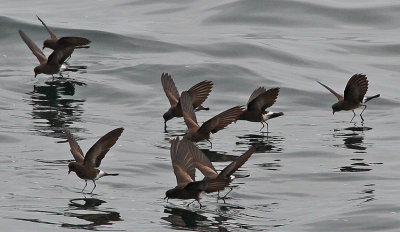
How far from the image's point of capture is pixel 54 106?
16375 mm

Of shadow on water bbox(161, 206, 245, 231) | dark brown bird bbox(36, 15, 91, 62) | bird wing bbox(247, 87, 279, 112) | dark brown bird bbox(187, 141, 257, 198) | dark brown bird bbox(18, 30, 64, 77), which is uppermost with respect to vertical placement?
dark brown bird bbox(36, 15, 91, 62)

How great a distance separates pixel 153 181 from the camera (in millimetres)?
11953

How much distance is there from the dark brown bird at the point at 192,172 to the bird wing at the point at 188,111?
7.91 ft

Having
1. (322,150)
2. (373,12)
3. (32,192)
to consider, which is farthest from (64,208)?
(373,12)

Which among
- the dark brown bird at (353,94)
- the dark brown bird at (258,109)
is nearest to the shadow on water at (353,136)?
the dark brown bird at (353,94)

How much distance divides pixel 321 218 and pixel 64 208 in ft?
9.55

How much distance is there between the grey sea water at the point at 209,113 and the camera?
34.2 feet

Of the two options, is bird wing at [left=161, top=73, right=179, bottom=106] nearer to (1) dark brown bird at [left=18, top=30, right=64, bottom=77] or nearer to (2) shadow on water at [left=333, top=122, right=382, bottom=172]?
Answer: (2) shadow on water at [left=333, top=122, right=382, bottom=172]

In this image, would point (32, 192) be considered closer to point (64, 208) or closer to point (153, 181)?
point (64, 208)

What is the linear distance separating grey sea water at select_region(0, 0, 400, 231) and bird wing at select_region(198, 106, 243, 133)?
0.55m

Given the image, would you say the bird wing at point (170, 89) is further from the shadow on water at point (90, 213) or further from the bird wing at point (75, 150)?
the shadow on water at point (90, 213)

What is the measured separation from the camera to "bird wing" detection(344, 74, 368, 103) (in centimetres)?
1516

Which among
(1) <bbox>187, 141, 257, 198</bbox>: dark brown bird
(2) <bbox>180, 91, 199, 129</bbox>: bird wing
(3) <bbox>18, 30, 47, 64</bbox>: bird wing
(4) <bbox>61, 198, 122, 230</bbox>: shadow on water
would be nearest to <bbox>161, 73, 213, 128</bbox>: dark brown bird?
(2) <bbox>180, 91, 199, 129</bbox>: bird wing

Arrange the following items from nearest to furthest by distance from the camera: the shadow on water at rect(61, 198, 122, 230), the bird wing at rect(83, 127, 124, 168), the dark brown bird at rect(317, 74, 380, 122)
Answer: the shadow on water at rect(61, 198, 122, 230)
the bird wing at rect(83, 127, 124, 168)
the dark brown bird at rect(317, 74, 380, 122)
